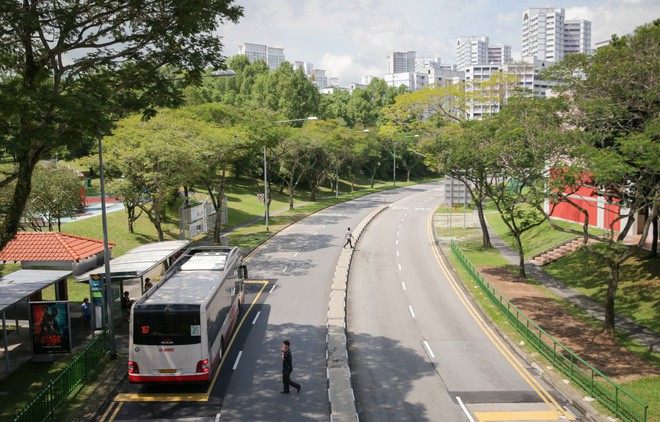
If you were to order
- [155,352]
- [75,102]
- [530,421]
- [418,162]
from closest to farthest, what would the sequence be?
1. [75,102]
2. [530,421]
3. [155,352]
4. [418,162]

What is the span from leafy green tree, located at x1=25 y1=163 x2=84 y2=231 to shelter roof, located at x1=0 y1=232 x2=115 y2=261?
10271 mm

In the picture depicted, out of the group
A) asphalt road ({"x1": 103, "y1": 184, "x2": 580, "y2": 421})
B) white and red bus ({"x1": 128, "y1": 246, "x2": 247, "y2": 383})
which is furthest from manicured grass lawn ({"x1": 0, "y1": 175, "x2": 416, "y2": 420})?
asphalt road ({"x1": 103, "y1": 184, "x2": 580, "y2": 421})

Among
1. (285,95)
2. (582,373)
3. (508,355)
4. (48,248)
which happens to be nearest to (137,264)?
(48,248)

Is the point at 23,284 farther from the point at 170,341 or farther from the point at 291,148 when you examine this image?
the point at 291,148

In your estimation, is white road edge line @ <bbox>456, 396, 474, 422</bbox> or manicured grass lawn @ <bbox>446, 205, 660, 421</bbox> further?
manicured grass lawn @ <bbox>446, 205, 660, 421</bbox>

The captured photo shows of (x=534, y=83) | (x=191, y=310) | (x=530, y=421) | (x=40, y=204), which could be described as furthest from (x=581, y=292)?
(x=534, y=83)

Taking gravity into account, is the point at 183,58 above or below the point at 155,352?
above

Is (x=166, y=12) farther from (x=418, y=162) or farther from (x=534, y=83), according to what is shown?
(x=534, y=83)

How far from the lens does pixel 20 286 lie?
20.1 meters

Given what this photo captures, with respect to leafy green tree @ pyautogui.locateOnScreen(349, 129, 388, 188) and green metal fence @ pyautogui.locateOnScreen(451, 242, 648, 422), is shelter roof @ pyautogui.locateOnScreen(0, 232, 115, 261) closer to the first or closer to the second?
green metal fence @ pyautogui.locateOnScreen(451, 242, 648, 422)

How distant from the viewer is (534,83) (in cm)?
18575

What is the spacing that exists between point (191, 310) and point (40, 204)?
2556cm

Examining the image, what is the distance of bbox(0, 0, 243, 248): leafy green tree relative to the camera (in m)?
13.7

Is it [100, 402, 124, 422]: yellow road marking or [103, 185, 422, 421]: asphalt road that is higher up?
[103, 185, 422, 421]: asphalt road
